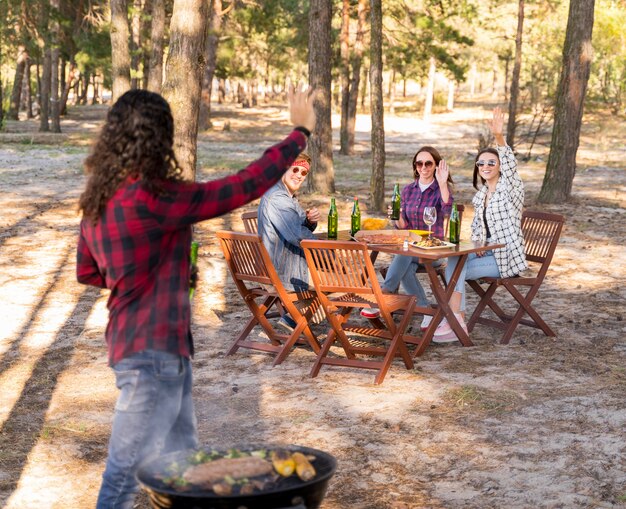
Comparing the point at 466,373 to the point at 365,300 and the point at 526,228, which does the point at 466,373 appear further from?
the point at 526,228

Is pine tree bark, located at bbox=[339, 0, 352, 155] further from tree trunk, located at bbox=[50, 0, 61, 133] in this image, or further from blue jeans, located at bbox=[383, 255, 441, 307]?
blue jeans, located at bbox=[383, 255, 441, 307]

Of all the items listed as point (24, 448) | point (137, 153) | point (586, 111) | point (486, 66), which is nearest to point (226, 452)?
point (137, 153)

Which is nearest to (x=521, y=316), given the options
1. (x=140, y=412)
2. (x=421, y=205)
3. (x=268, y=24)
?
(x=421, y=205)

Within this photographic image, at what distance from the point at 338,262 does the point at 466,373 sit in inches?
50.9

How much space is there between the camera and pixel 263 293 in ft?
25.6

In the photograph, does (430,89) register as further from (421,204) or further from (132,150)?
(132,150)

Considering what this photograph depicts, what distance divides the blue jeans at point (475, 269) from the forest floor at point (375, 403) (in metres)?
0.53

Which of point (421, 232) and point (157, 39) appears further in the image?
point (157, 39)

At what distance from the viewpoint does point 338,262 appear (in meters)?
7.05

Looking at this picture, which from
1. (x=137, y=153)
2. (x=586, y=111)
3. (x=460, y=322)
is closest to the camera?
(x=137, y=153)

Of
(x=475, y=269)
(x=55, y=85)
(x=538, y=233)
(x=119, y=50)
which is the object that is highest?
(x=119, y=50)

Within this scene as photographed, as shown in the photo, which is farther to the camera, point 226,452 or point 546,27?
point 546,27

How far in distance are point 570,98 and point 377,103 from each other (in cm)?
351

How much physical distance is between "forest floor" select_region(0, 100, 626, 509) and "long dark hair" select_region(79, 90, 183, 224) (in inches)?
15.0
